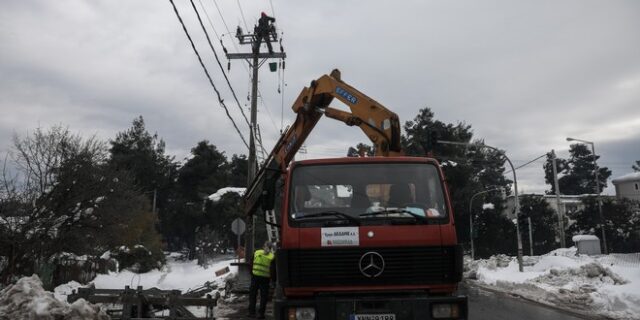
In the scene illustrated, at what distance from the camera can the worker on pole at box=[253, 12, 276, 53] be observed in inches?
771

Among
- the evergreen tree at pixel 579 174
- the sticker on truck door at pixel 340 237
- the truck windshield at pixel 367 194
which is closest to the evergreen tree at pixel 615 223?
the evergreen tree at pixel 579 174

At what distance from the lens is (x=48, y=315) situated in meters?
7.27

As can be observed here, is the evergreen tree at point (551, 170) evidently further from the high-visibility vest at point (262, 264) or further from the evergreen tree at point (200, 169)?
the high-visibility vest at point (262, 264)

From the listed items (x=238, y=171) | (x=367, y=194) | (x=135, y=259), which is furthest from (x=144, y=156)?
(x=367, y=194)

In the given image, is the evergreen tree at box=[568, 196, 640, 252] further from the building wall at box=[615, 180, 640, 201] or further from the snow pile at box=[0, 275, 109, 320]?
the snow pile at box=[0, 275, 109, 320]

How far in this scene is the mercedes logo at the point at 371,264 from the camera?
5.61 meters

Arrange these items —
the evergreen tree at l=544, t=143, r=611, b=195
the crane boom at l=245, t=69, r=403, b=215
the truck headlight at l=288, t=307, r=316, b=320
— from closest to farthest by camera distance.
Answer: the truck headlight at l=288, t=307, r=316, b=320 → the crane boom at l=245, t=69, r=403, b=215 → the evergreen tree at l=544, t=143, r=611, b=195

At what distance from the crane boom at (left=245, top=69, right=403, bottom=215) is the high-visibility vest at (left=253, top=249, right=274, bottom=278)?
2022 millimetres

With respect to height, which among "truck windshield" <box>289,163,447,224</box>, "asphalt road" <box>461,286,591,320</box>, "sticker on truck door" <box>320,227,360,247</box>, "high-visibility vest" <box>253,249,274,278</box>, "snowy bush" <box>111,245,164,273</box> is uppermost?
"truck windshield" <box>289,163,447,224</box>

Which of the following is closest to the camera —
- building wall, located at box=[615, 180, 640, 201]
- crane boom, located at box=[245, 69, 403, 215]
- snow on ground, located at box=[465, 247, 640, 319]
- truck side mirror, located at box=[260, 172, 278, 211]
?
truck side mirror, located at box=[260, 172, 278, 211]

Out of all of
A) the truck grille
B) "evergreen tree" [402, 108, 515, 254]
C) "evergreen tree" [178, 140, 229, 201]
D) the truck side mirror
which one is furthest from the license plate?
"evergreen tree" [178, 140, 229, 201]

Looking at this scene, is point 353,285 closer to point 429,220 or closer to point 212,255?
point 429,220

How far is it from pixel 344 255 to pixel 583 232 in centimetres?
5096

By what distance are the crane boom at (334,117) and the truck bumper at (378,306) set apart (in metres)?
1.79
